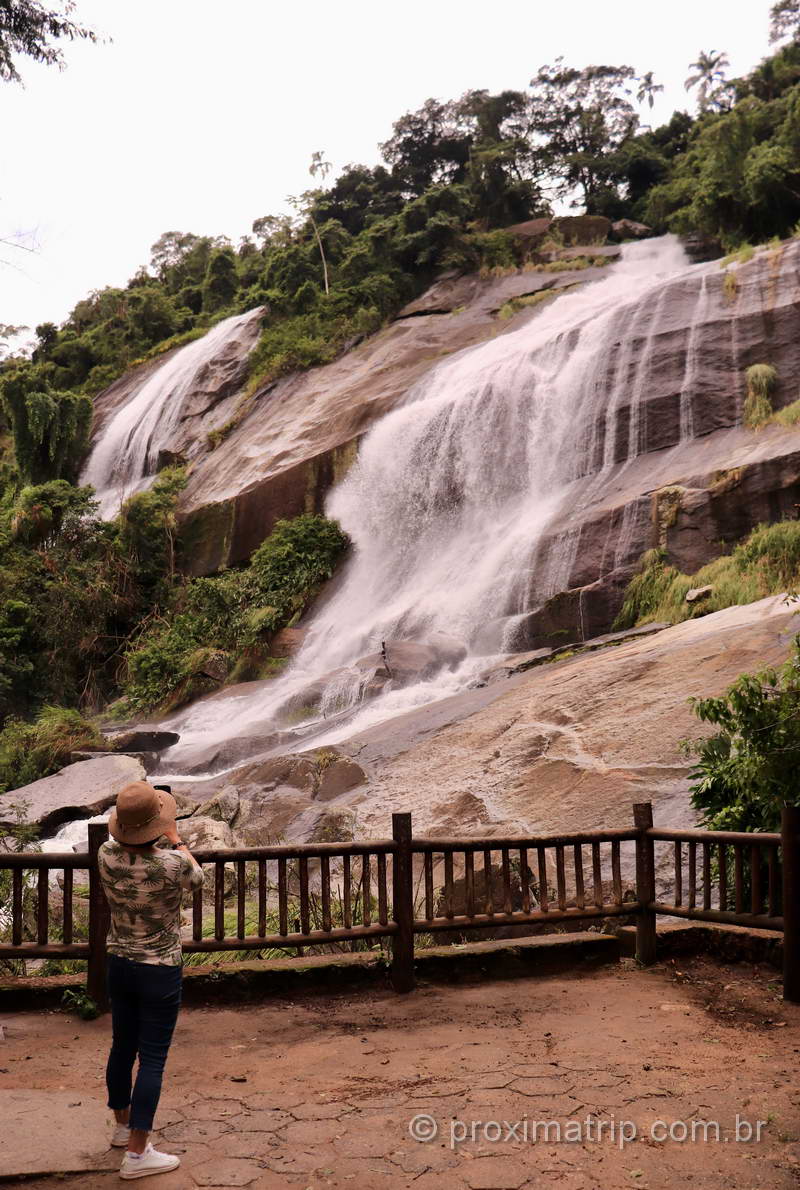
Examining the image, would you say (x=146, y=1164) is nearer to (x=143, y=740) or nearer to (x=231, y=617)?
(x=143, y=740)

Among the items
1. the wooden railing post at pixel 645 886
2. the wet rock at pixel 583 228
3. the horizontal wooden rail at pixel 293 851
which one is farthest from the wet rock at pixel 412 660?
the wet rock at pixel 583 228

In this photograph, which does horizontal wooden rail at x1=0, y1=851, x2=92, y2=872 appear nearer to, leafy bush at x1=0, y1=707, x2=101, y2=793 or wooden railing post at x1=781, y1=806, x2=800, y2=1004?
wooden railing post at x1=781, y1=806, x2=800, y2=1004

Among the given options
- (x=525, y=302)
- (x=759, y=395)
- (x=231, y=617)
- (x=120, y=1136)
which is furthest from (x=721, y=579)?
(x=525, y=302)

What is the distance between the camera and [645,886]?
5891 millimetres

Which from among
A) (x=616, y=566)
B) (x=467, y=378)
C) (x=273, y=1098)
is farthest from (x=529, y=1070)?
(x=467, y=378)

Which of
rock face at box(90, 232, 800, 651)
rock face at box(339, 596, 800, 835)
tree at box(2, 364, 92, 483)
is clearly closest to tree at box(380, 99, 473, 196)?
rock face at box(90, 232, 800, 651)

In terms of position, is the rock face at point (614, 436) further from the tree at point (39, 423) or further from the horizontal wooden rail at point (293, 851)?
the horizontal wooden rail at point (293, 851)

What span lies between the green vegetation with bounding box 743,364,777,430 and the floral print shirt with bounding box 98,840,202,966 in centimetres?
1403

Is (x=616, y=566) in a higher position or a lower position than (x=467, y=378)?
lower

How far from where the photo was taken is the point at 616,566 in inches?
549

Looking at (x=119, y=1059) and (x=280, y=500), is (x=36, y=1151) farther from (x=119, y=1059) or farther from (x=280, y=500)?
(x=280, y=500)

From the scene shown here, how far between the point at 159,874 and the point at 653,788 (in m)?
5.31

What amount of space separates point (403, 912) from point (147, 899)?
237 cm

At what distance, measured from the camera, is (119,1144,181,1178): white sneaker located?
3.16m
